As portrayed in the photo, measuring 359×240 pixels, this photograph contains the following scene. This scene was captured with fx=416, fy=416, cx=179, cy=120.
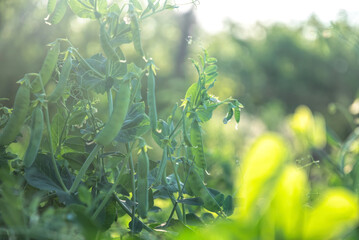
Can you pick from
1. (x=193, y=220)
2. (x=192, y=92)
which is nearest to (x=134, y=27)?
(x=192, y=92)

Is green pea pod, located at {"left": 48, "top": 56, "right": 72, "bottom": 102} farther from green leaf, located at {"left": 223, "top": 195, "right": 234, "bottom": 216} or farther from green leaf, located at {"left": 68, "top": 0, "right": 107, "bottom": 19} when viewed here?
green leaf, located at {"left": 223, "top": 195, "right": 234, "bottom": 216}

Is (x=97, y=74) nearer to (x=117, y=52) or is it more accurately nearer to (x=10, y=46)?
(x=117, y=52)

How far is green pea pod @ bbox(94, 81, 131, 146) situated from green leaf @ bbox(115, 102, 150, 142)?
41 millimetres

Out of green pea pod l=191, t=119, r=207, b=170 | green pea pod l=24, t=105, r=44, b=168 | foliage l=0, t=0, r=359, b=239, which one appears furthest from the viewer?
green pea pod l=191, t=119, r=207, b=170

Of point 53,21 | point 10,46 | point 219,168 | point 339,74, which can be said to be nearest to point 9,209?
point 53,21

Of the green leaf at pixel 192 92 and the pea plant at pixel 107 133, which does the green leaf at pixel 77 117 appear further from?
the green leaf at pixel 192 92

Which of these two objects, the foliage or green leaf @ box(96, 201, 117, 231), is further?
green leaf @ box(96, 201, 117, 231)

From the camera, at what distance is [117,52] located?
20.0 inches

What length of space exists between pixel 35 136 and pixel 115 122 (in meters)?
0.08

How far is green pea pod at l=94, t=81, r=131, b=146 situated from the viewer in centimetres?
43

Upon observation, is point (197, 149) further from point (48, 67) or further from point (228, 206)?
point (48, 67)

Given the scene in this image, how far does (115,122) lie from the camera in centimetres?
43

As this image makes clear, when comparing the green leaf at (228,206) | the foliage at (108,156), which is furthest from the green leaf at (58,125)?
the green leaf at (228,206)

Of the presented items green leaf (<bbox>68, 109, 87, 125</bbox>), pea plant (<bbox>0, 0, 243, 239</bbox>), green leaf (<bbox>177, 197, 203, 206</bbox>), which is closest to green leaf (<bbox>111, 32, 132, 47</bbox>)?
pea plant (<bbox>0, 0, 243, 239</bbox>)
